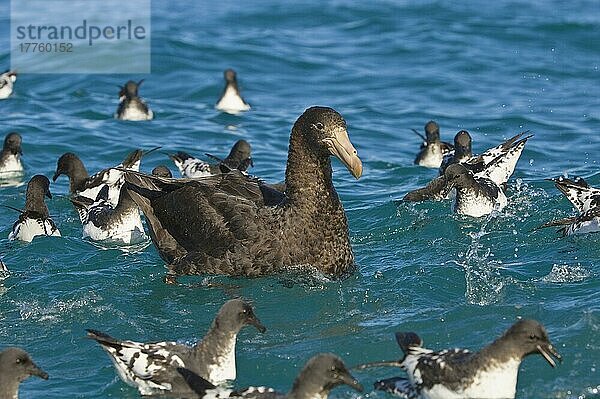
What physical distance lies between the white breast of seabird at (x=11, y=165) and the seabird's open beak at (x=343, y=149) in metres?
7.38

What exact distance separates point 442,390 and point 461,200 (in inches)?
232

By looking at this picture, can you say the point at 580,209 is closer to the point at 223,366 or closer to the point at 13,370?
the point at 223,366

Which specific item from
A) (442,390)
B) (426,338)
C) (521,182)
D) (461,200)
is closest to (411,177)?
(521,182)

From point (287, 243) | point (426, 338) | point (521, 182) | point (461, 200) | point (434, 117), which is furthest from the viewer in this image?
point (434, 117)

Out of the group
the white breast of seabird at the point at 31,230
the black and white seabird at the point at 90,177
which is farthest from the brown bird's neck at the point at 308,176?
the black and white seabird at the point at 90,177

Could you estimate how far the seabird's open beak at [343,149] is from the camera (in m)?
10.7

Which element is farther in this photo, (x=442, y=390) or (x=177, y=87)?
(x=177, y=87)

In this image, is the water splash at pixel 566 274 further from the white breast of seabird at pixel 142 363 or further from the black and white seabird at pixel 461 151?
the black and white seabird at pixel 461 151

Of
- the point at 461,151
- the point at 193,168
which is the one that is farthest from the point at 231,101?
the point at 461,151

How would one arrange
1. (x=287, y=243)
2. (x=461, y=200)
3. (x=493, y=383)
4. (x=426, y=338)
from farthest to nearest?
(x=461, y=200)
(x=287, y=243)
(x=426, y=338)
(x=493, y=383)

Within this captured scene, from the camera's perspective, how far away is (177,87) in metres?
23.4

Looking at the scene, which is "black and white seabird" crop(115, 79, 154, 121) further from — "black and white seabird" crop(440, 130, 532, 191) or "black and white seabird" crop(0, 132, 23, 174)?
"black and white seabird" crop(440, 130, 532, 191)

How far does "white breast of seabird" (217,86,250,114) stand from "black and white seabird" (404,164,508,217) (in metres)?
7.24

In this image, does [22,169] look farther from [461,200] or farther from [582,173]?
[582,173]
